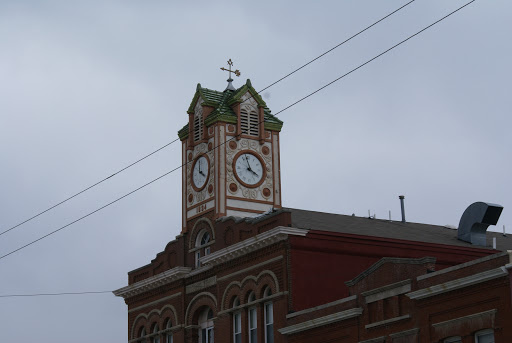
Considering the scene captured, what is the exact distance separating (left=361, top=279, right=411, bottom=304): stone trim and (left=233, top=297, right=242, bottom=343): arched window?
932 cm

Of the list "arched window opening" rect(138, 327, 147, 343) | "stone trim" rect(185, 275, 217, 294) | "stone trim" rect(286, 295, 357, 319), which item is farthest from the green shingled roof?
"stone trim" rect(286, 295, 357, 319)

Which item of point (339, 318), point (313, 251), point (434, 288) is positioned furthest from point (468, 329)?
point (313, 251)

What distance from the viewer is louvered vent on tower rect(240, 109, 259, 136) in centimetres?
5567

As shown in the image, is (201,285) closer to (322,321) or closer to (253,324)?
(253,324)

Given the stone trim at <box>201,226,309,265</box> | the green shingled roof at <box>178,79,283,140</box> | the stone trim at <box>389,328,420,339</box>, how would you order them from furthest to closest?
the green shingled roof at <box>178,79,283,140</box>
the stone trim at <box>201,226,309,265</box>
the stone trim at <box>389,328,420,339</box>

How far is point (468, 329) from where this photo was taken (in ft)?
125

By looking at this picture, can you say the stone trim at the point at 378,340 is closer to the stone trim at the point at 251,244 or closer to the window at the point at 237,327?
the stone trim at the point at 251,244

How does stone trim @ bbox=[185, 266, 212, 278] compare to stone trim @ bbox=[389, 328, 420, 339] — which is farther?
stone trim @ bbox=[185, 266, 212, 278]

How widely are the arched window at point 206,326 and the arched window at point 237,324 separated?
2.63 metres

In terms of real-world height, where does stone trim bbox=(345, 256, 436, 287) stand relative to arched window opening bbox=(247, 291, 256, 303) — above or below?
below

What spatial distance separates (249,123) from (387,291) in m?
16.6

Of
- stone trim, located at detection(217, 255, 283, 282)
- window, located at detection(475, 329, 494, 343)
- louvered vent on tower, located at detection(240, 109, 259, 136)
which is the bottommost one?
window, located at detection(475, 329, 494, 343)

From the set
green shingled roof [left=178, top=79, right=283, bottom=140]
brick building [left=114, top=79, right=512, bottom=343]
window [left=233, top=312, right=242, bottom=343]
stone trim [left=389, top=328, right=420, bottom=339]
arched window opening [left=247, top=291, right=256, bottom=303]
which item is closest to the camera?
brick building [left=114, top=79, right=512, bottom=343]

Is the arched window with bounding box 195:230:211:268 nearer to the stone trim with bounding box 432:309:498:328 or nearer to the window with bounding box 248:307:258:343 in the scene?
the window with bounding box 248:307:258:343
